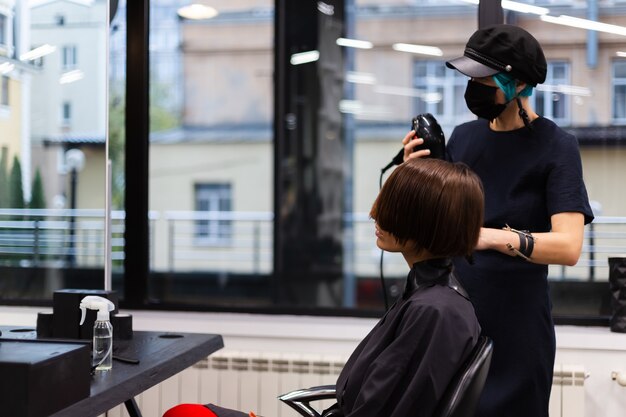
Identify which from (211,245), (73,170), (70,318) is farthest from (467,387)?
(211,245)

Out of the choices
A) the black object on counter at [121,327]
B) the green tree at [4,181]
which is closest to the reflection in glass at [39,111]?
the green tree at [4,181]

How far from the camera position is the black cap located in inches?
70.1

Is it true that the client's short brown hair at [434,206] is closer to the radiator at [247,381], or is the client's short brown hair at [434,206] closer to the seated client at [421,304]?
the seated client at [421,304]

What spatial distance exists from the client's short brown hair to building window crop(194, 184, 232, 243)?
20.3 feet

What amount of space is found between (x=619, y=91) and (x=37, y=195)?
2.83 meters

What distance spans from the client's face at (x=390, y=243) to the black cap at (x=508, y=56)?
19.1 inches

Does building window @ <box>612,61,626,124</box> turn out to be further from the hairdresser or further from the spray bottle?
the spray bottle

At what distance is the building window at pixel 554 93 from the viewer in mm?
3738

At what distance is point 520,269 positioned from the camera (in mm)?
1875

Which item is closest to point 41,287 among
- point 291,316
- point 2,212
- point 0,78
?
point 2,212

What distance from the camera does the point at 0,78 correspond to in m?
3.33

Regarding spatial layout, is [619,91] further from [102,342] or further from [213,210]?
[213,210]

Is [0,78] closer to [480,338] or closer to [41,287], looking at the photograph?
[41,287]

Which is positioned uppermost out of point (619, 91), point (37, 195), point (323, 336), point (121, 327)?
point (619, 91)
